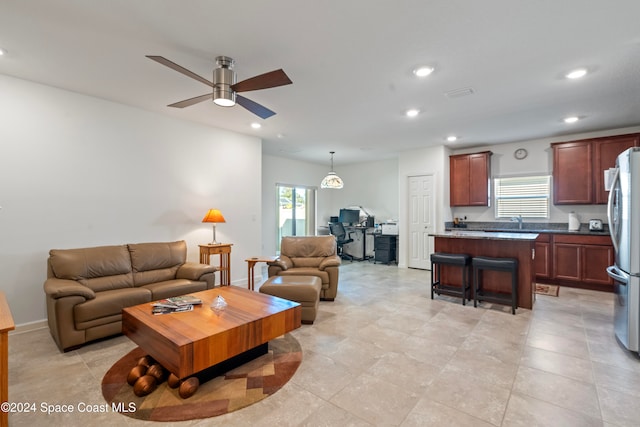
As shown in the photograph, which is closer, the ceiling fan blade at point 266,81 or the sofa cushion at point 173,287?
the ceiling fan blade at point 266,81

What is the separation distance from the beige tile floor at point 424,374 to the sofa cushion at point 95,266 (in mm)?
637

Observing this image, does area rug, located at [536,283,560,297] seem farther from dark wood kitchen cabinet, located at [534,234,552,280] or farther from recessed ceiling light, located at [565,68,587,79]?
recessed ceiling light, located at [565,68,587,79]

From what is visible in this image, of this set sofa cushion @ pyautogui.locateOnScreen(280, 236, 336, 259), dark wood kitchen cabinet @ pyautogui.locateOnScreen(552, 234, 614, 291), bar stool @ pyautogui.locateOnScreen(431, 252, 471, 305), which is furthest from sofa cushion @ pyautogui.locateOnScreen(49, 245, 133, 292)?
dark wood kitchen cabinet @ pyautogui.locateOnScreen(552, 234, 614, 291)

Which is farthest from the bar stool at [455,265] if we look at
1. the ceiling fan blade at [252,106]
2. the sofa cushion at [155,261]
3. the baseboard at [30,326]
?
the baseboard at [30,326]

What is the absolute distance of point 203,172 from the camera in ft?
15.5

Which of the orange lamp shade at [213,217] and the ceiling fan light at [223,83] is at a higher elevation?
the ceiling fan light at [223,83]

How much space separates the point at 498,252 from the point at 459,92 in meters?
2.23

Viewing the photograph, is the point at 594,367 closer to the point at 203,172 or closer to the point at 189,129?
the point at 203,172

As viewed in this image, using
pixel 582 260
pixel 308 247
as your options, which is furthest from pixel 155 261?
pixel 582 260

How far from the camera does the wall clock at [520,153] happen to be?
572 cm

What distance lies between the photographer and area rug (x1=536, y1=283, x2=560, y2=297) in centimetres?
457

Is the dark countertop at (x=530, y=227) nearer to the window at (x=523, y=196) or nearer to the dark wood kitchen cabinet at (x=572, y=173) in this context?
the window at (x=523, y=196)

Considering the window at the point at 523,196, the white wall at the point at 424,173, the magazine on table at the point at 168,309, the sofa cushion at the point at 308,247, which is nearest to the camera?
the magazine on table at the point at 168,309

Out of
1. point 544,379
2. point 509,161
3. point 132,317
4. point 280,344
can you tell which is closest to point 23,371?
point 132,317
